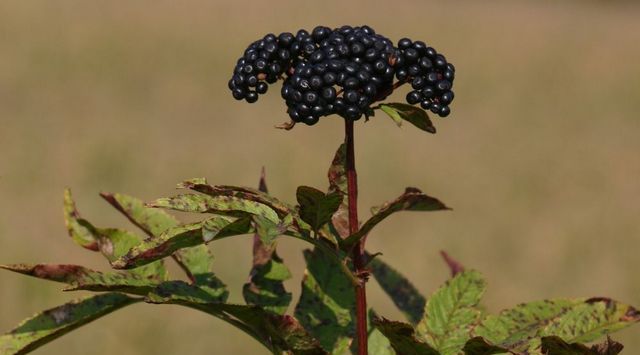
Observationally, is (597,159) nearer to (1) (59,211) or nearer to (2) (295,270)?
(2) (295,270)

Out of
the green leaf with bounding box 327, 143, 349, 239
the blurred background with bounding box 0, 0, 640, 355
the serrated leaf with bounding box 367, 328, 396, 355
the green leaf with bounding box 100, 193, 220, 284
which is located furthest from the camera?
the blurred background with bounding box 0, 0, 640, 355

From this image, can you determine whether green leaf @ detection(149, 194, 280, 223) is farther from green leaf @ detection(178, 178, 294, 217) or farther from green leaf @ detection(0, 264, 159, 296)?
green leaf @ detection(0, 264, 159, 296)

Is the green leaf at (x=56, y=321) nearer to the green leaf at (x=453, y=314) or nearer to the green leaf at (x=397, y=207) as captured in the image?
the green leaf at (x=397, y=207)

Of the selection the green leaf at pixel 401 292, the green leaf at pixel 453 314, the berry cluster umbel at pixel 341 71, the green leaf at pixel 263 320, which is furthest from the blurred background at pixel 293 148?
the berry cluster umbel at pixel 341 71

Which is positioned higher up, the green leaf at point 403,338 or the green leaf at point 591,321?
the green leaf at point 591,321

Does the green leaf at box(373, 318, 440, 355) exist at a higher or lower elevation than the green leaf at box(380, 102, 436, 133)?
lower

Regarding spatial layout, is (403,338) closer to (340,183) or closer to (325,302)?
(340,183)

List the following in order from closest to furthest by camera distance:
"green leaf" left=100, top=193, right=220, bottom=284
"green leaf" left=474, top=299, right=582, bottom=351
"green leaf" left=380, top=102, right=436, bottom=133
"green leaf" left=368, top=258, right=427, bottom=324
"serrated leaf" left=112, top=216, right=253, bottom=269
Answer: "serrated leaf" left=112, top=216, right=253, bottom=269 < "green leaf" left=380, top=102, right=436, bottom=133 < "green leaf" left=474, top=299, right=582, bottom=351 < "green leaf" left=100, top=193, right=220, bottom=284 < "green leaf" left=368, top=258, right=427, bottom=324

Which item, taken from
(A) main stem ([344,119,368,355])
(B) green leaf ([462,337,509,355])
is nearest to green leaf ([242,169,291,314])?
(A) main stem ([344,119,368,355])
